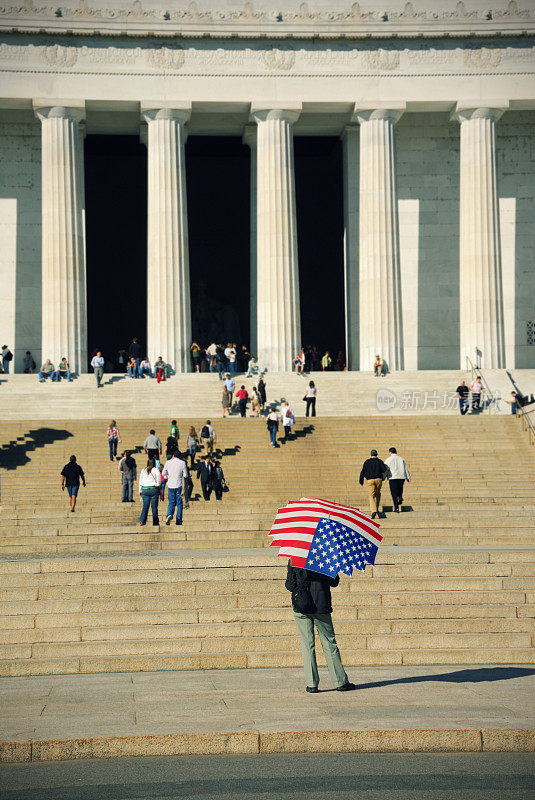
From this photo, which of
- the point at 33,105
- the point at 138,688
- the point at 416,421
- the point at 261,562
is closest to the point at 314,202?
the point at 33,105

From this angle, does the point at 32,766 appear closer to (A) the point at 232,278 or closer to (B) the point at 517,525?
(B) the point at 517,525

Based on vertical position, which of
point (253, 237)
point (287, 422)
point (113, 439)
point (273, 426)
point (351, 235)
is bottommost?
point (113, 439)

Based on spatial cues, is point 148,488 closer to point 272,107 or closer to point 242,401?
point 242,401

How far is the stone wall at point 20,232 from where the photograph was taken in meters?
56.6

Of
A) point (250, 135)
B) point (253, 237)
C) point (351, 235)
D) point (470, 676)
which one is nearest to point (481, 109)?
point (351, 235)

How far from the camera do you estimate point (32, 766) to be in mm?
10641

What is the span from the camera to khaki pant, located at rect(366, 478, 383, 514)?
1077 inches

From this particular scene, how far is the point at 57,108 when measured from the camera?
174 ft

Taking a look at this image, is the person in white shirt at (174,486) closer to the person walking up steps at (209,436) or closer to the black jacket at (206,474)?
the black jacket at (206,474)

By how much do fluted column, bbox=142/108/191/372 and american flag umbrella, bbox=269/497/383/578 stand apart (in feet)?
129

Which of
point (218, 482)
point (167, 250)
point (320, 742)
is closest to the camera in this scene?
point (320, 742)

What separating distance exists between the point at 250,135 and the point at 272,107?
3.64 m

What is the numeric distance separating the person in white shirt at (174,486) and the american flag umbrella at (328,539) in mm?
13431

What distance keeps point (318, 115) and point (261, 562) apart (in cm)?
4018
